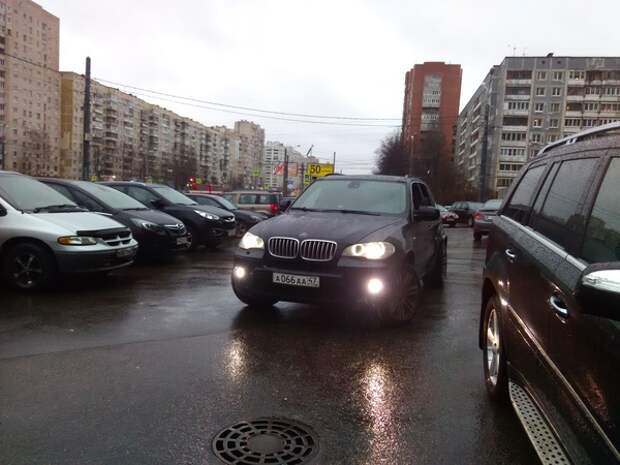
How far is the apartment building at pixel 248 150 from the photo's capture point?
132 m

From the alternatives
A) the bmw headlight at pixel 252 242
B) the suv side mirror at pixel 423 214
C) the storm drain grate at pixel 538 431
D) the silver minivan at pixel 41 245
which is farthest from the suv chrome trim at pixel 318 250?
the silver minivan at pixel 41 245

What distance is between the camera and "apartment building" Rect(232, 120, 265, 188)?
132 m

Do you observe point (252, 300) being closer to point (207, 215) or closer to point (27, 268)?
point (27, 268)

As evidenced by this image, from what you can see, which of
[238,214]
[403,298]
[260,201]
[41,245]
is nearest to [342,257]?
[403,298]

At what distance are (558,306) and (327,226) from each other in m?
3.38

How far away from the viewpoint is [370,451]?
9.42 feet

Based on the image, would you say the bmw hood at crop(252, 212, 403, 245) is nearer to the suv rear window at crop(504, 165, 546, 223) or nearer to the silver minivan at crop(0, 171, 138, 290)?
the suv rear window at crop(504, 165, 546, 223)

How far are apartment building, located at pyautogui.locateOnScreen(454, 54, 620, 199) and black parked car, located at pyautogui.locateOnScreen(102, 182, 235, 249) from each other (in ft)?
268

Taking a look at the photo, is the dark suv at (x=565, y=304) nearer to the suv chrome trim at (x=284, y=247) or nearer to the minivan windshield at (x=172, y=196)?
the suv chrome trim at (x=284, y=247)

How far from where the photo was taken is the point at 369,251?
5172mm

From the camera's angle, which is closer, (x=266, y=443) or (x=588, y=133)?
(x=588, y=133)

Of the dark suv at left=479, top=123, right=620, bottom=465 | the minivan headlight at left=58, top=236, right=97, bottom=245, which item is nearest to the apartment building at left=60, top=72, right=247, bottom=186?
the minivan headlight at left=58, top=236, right=97, bottom=245

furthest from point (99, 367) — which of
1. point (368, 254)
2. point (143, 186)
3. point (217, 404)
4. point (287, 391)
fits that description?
point (143, 186)

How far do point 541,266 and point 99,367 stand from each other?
132 inches
